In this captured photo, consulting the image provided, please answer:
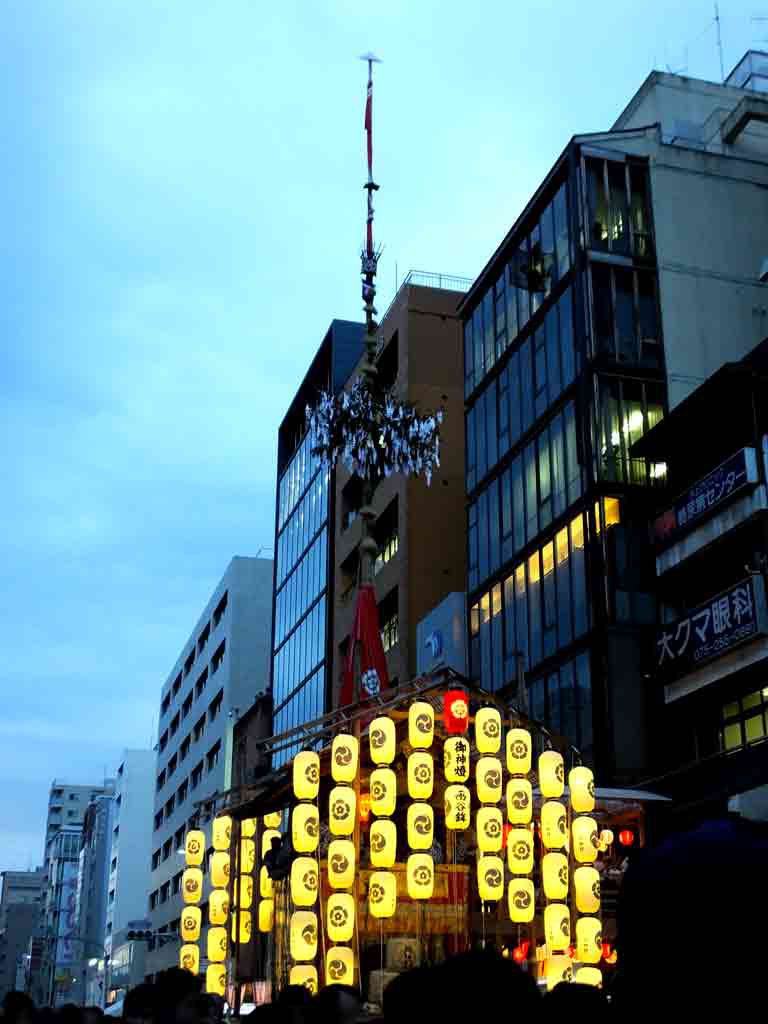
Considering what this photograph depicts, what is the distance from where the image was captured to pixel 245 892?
2723cm

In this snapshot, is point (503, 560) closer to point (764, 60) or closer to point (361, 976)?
point (361, 976)

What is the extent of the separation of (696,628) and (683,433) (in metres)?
4.89

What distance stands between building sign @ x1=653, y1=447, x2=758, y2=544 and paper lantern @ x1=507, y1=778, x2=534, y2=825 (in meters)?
7.99

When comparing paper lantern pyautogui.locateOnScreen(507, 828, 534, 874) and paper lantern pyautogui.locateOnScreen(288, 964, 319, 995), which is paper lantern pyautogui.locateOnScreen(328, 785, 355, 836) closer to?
paper lantern pyautogui.locateOnScreen(288, 964, 319, 995)

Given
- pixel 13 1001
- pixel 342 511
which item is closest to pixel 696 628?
pixel 13 1001

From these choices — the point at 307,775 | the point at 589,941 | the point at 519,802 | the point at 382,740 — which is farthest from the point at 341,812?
the point at 589,941

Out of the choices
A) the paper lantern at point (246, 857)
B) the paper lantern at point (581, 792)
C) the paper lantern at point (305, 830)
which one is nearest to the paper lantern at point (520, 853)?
the paper lantern at point (581, 792)

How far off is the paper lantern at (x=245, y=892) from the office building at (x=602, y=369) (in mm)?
8196

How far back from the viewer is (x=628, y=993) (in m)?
1.66

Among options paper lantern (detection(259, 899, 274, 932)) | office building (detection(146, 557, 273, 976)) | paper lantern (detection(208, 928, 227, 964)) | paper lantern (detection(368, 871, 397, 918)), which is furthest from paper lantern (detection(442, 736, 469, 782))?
office building (detection(146, 557, 273, 976))

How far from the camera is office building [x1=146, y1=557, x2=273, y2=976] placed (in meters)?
66.8

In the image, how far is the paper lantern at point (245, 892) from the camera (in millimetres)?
26750

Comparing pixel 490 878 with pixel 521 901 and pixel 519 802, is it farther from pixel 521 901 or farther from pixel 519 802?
pixel 519 802

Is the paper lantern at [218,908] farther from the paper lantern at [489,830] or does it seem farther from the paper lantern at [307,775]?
the paper lantern at [489,830]
